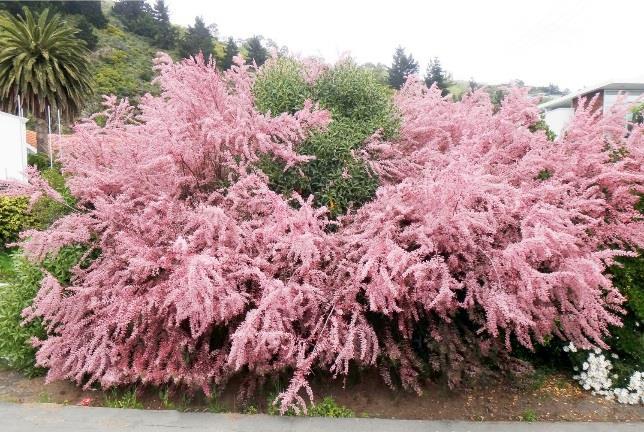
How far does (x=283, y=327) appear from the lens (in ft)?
11.7

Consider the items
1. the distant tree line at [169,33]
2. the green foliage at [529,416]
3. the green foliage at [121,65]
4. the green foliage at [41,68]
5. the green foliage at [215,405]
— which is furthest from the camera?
the distant tree line at [169,33]

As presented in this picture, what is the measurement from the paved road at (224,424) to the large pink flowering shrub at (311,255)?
239mm

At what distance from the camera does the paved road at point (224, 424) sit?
350 centimetres

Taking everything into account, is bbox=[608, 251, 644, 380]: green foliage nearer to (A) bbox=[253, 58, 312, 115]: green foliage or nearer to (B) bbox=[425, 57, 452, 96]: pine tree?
(A) bbox=[253, 58, 312, 115]: green foliage

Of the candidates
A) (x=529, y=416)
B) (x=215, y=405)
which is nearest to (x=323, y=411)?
(x=215, y=405)

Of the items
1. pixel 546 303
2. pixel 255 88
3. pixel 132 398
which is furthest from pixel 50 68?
pixel 546 303

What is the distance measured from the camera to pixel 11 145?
16.3 m

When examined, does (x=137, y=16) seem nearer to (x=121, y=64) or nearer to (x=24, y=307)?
(x=121, y=64)

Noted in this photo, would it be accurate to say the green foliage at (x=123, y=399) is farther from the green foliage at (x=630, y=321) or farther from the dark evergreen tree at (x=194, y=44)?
the dark evergreen tree at (x=194, y=44)

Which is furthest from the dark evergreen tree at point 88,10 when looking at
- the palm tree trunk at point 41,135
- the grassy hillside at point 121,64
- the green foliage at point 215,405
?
the green foliage at point 215,405

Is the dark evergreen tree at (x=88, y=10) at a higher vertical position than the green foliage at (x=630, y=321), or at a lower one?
higher

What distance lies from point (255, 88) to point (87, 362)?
2.93 m

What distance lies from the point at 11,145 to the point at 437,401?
1692cm

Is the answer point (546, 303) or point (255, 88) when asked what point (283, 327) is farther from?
point (255, 88)
